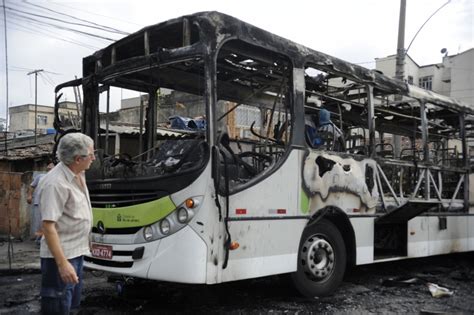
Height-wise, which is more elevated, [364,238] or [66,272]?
[66,272]

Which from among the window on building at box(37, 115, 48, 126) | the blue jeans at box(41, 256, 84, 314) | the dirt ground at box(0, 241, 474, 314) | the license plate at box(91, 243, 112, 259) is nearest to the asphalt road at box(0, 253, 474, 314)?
the dirt ground at box(0, 241, 474, 314)

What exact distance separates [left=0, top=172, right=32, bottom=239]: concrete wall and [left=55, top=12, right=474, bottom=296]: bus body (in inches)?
220

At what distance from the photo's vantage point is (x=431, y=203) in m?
6.94

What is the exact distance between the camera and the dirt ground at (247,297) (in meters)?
5.29

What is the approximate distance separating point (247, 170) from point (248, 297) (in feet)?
5.43

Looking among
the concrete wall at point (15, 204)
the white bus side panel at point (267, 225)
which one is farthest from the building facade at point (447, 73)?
the white bus side panel at point (267, 225)

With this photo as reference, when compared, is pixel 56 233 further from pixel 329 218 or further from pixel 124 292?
pixel 329 218

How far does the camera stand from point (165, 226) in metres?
4.47

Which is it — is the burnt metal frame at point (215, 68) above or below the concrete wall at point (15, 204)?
above

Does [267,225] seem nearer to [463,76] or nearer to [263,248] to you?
[263,248]

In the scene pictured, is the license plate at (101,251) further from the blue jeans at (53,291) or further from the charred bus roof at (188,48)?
the charred bus roof at (188,48)


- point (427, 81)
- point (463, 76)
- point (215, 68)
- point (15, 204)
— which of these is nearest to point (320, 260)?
→ point (215, 68)

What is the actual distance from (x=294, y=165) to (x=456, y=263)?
212 inches

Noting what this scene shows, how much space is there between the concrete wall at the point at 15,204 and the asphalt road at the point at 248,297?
13.3 feet
